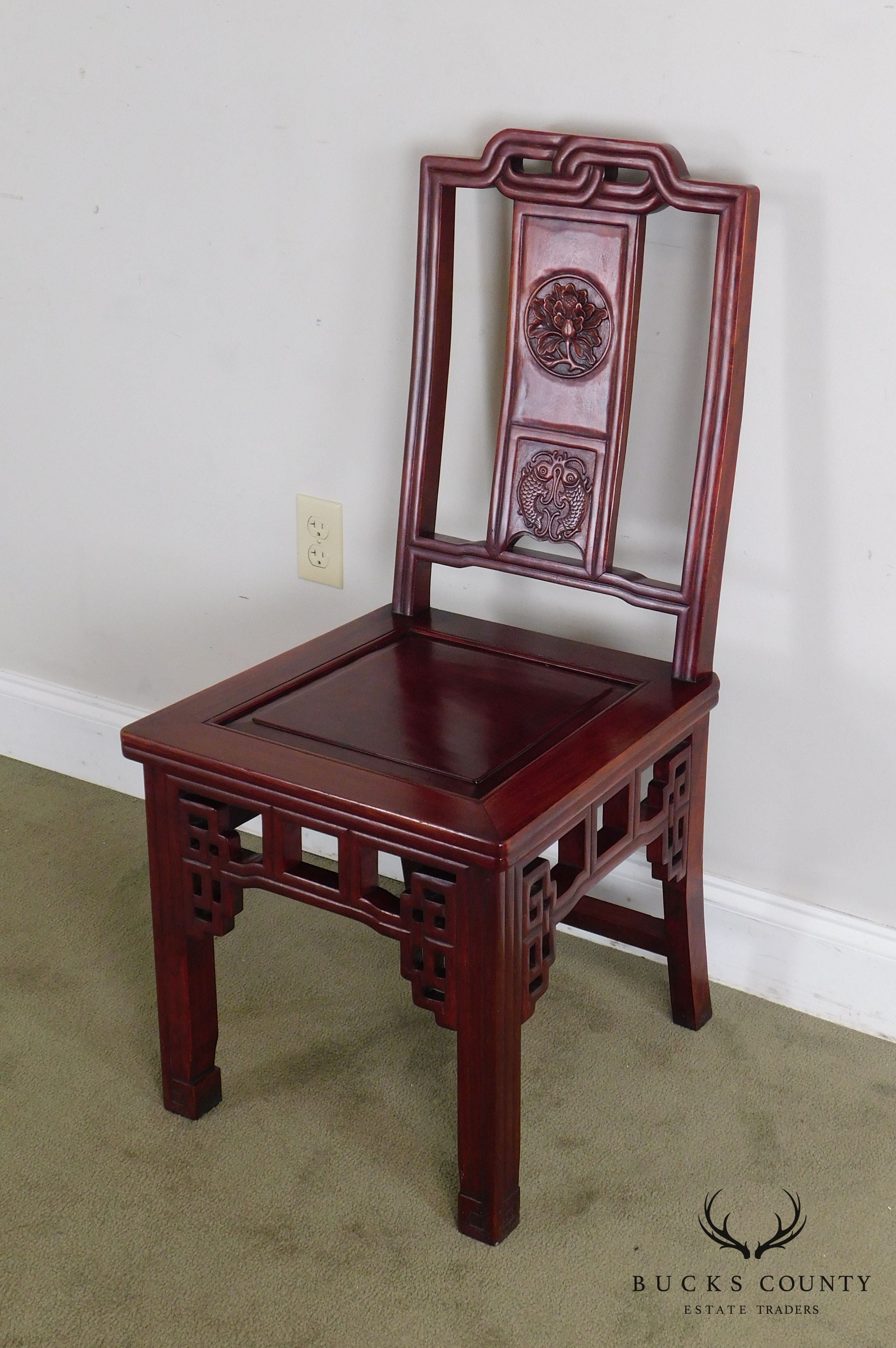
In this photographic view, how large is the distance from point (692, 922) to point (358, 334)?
2.68ft

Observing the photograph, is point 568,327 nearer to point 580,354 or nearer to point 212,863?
point 580,354

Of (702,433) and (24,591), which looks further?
(24,591)

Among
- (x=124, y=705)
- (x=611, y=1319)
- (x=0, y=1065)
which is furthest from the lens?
(x=124, y=705)

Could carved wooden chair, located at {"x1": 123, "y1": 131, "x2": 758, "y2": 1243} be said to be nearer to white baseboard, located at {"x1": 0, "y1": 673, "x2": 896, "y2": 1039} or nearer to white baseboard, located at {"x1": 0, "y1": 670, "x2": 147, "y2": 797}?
white baseboard, located at {"x1": 0, "y1": 673, "x2": 896, "y2": 1039}

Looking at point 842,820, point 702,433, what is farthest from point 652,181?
point 842,820

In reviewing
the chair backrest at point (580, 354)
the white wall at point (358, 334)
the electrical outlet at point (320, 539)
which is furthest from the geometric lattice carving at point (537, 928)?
the electrical outlet at point (320, 539)

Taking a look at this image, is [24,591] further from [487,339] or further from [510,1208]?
[510,1208]

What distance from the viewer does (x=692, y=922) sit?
1499mm

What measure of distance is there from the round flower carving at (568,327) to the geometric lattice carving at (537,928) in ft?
1.74

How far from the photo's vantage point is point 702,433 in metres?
1.32

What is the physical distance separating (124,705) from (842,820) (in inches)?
43.4

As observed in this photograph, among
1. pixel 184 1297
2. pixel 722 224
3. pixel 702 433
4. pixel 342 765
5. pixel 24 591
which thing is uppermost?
pixel 722 224

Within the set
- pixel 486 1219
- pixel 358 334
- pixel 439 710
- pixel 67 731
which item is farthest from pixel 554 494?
pixel 67 731

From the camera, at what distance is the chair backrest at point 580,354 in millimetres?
1299
